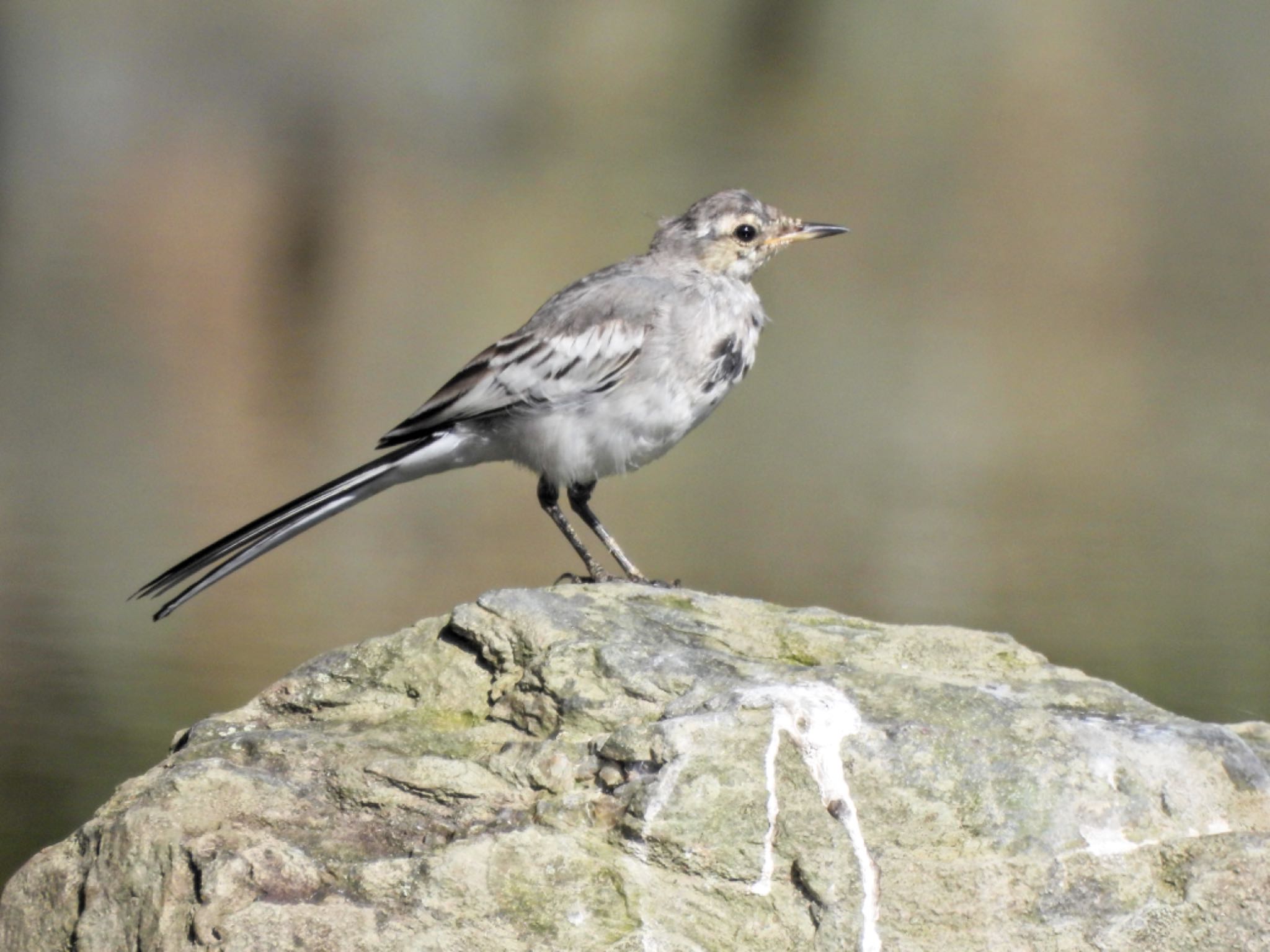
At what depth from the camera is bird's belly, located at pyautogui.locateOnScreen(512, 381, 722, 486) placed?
8.35 metres

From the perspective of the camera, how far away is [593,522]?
8.80 metres

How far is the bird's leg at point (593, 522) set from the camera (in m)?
8.56

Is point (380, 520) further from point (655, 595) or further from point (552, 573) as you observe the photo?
point (655, 595)

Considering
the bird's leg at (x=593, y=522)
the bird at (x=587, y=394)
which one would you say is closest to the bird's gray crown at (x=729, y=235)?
the bird at (x=587, y=394)

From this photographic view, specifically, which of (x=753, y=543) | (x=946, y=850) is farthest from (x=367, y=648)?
(x=753, y=543)

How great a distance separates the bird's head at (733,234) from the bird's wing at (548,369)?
52 cm

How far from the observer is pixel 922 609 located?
1672 cm

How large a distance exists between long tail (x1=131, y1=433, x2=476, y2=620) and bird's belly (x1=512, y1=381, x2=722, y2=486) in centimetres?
42

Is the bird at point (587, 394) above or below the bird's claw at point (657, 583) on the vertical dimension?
above

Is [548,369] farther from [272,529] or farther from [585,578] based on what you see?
[272,529]

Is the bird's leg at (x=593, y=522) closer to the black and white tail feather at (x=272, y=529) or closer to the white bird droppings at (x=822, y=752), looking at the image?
the black and white tail feather at (x=272, y=529)

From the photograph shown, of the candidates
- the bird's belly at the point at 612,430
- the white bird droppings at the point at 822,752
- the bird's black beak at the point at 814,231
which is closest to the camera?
the white bird droppings at the point at 822,752

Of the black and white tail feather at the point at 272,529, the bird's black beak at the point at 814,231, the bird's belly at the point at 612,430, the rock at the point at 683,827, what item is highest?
the bird's black beak at the point at 814,231

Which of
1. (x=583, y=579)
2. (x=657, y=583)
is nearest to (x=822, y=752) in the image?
(x=657, y=583)
